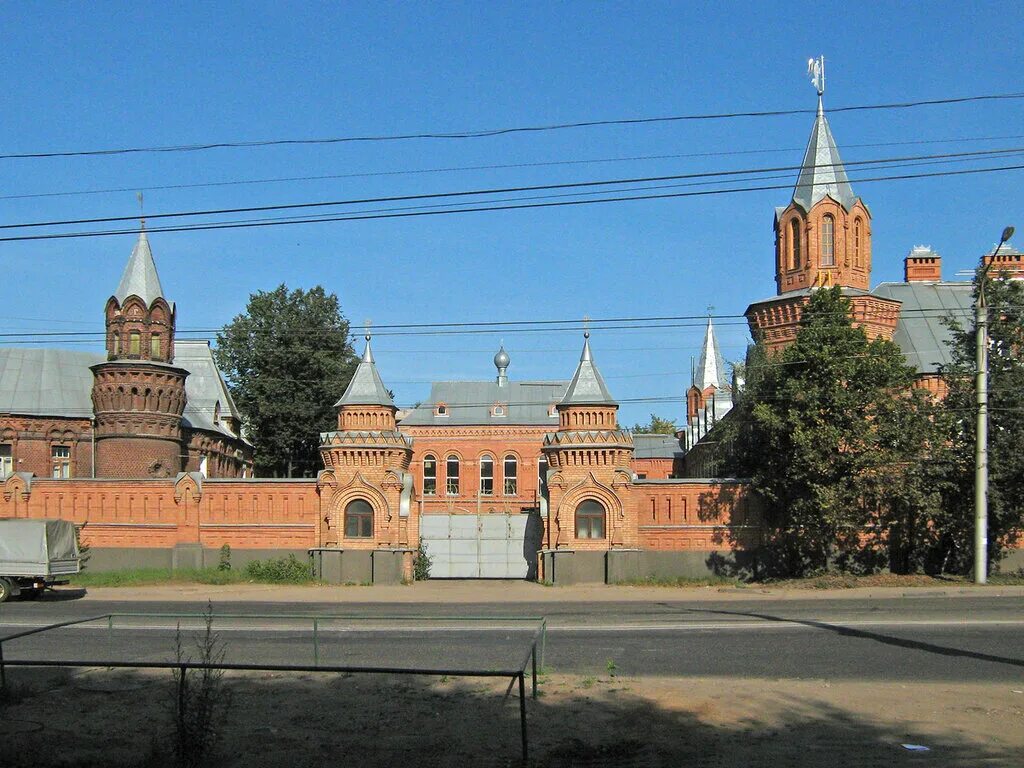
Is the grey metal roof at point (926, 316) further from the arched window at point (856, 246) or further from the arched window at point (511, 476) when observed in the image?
the arched window at point (511, 476)

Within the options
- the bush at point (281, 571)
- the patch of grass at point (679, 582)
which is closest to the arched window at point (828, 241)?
the patch of grass at point (679, 582)

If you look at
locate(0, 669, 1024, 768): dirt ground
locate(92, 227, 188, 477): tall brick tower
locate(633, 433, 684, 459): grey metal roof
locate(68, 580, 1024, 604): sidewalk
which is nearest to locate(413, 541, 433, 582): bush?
locate(68, 580, 1024, 604): sidewalk

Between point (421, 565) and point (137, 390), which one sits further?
point (137, 390)

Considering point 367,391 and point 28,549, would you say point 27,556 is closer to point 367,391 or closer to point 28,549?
point 28,549

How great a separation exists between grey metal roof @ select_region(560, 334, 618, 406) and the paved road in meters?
10.8

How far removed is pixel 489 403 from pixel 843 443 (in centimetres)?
3608

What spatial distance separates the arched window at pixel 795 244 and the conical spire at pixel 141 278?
25801 mm

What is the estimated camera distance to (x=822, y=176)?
40.0 metres

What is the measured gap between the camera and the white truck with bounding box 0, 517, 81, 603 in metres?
28.5

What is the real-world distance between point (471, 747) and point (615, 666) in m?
5.64

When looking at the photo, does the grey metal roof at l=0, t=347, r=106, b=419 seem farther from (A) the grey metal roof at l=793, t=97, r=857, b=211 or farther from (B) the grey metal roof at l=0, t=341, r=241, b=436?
(A) the grey metal roof at l=793, t=97, r=857, b=211

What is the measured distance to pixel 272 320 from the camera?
2547 inches

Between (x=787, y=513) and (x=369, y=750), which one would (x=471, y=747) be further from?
(x=787, y=513)

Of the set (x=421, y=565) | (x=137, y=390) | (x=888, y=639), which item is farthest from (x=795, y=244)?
(x=137, y=390)
